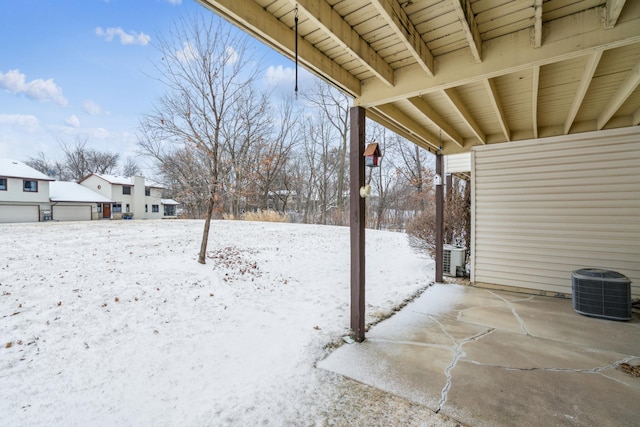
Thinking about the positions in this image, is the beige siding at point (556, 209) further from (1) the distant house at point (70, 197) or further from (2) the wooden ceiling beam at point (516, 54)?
(1) the distant house at point (70, 197)

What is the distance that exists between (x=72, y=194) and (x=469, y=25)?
27.2 m

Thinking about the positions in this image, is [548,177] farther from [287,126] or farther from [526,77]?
[287,126]

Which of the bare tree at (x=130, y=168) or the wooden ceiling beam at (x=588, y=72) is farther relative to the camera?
the bare tree at (x=130, y=168)

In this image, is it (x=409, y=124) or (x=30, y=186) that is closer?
(x=409, y=124)

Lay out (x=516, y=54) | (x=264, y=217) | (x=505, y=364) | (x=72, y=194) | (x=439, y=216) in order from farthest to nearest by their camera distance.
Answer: (x=72, y=194) < (x=264, y=217) < (x=439, y=216) < (x=505, y=364) < (x=516, y=54)

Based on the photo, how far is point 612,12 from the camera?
1637 mm

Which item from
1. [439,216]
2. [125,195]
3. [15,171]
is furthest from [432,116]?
[125,195]

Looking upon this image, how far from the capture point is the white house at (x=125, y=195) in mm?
22250

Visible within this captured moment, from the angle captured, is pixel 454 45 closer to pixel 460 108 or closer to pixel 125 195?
pixel 460 108

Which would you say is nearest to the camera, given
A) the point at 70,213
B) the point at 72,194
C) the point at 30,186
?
the point at 30,186

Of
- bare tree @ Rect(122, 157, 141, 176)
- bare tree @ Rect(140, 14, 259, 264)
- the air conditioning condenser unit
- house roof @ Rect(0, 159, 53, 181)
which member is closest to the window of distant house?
house roof @ Rect(0, 159, 53, 181)

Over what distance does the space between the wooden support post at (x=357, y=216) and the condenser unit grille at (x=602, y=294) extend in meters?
3.06

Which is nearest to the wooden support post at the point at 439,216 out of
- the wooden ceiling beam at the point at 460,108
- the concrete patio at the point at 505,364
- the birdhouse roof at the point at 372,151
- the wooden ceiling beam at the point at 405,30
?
the wooden ceiling beam at the point at 460,108

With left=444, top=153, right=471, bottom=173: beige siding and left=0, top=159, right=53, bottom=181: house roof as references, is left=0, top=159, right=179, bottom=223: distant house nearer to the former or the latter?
left=0, top=159, right=53, bottom=181: house roof
